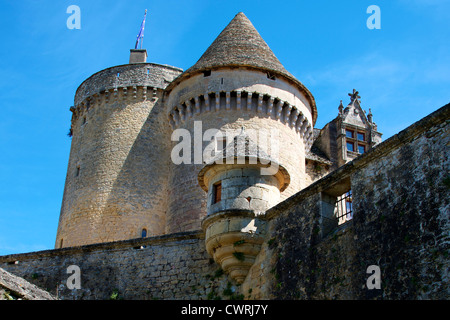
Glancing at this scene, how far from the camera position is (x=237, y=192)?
486 inches

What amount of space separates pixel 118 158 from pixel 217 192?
8363mm

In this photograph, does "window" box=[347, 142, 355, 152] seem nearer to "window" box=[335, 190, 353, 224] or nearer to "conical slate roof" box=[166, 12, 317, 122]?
"conical slate roof" box=[166, 12, 317, 122]

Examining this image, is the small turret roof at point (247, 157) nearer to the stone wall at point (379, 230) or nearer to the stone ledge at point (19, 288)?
the stone wall at point (379, 230)

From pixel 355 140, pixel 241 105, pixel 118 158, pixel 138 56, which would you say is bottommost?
pixel 118 158

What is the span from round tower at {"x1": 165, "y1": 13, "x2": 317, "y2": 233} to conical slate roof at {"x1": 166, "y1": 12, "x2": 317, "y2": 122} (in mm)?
33

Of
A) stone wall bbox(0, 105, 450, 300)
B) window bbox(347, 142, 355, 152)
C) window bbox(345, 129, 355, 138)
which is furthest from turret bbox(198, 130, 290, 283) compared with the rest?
window bbox(345, 129, 355, 138)

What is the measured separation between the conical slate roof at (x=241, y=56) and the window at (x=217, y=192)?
7.02 m

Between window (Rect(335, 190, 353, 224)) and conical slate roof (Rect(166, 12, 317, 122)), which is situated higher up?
conical slate roof (Rect(166, 12, 317, 122))

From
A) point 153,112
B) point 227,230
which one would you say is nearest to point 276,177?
point 227,230

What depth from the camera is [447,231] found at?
786 centimetres

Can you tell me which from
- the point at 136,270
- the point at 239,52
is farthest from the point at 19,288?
the point at 239,52

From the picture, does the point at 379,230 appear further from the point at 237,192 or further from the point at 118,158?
the point at 118,158

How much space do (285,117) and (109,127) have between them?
21.1ft

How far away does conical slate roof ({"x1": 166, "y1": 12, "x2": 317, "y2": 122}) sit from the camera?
1912 cm
